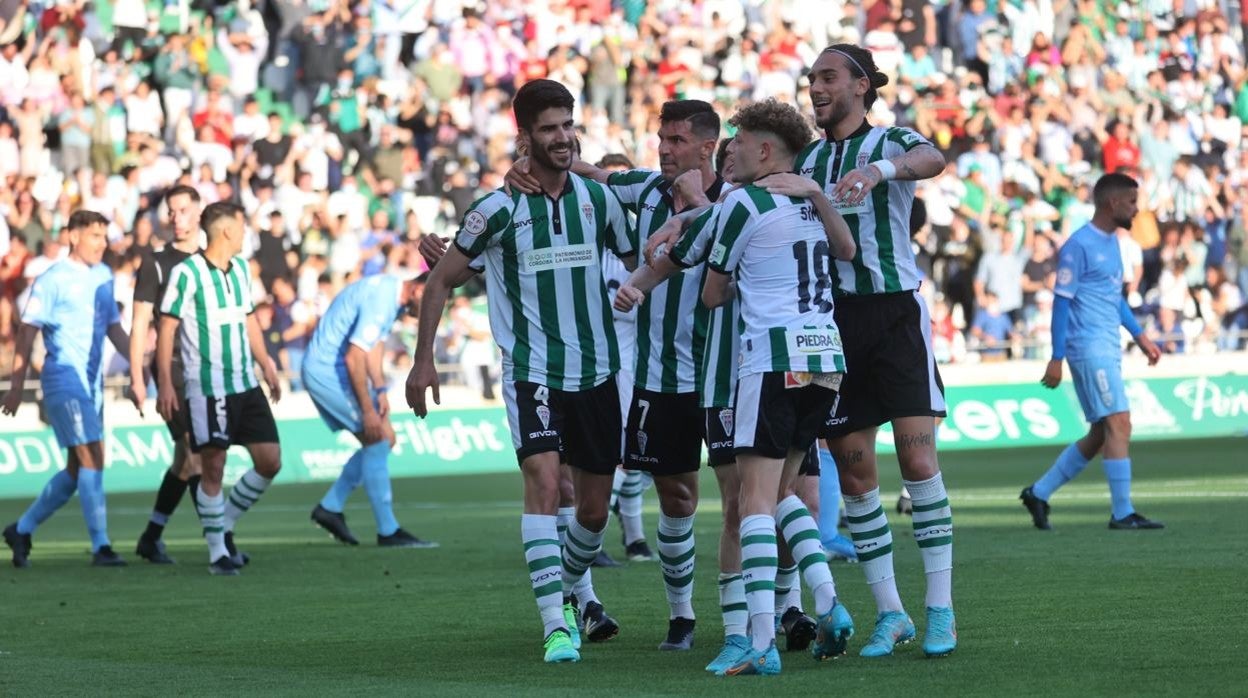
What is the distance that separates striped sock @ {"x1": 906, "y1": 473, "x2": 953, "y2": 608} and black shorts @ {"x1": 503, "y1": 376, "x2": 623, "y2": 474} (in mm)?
1243

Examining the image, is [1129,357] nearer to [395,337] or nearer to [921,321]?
[395,337]

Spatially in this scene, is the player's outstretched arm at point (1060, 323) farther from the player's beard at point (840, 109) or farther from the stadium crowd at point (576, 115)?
the stadium crowd at point (576, 115)

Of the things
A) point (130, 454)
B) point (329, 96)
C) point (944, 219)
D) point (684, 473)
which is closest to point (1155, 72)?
point (944, 219)

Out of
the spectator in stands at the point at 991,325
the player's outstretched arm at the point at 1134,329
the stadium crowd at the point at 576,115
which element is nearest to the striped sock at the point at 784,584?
the player's outstretched arm at the point at 1134,329

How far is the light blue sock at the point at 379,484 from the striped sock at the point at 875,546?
22.4 feet

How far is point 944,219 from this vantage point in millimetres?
25953

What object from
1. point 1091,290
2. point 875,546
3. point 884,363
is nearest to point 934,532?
point 875,546

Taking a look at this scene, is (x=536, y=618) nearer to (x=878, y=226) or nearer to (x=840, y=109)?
(x=878, y=226)

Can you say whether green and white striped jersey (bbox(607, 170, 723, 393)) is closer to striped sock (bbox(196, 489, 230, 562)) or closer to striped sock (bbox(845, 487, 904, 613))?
striped sock (bbox(845, 487, 904, 613))

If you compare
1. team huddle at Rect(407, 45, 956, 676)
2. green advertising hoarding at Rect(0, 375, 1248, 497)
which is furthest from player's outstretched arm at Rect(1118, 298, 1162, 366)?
green advertising hoarding at Rect(0, 375, 1248, 497)

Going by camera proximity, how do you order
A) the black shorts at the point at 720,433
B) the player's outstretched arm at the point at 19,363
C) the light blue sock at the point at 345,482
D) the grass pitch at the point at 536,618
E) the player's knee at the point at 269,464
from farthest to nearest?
1. the light blue sock at the point at 345,482
2. the player's outstretched arm at the point at 19,363
3. the player's knee at the point at 269,464
4. the black shorts at the point at 720,433
5. the grass pitch at the point at 536,618

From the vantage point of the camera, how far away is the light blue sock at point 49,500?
13508mm

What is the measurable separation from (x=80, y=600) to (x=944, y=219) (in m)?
16.8

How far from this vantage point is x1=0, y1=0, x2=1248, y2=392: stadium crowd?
2284 centimetres
